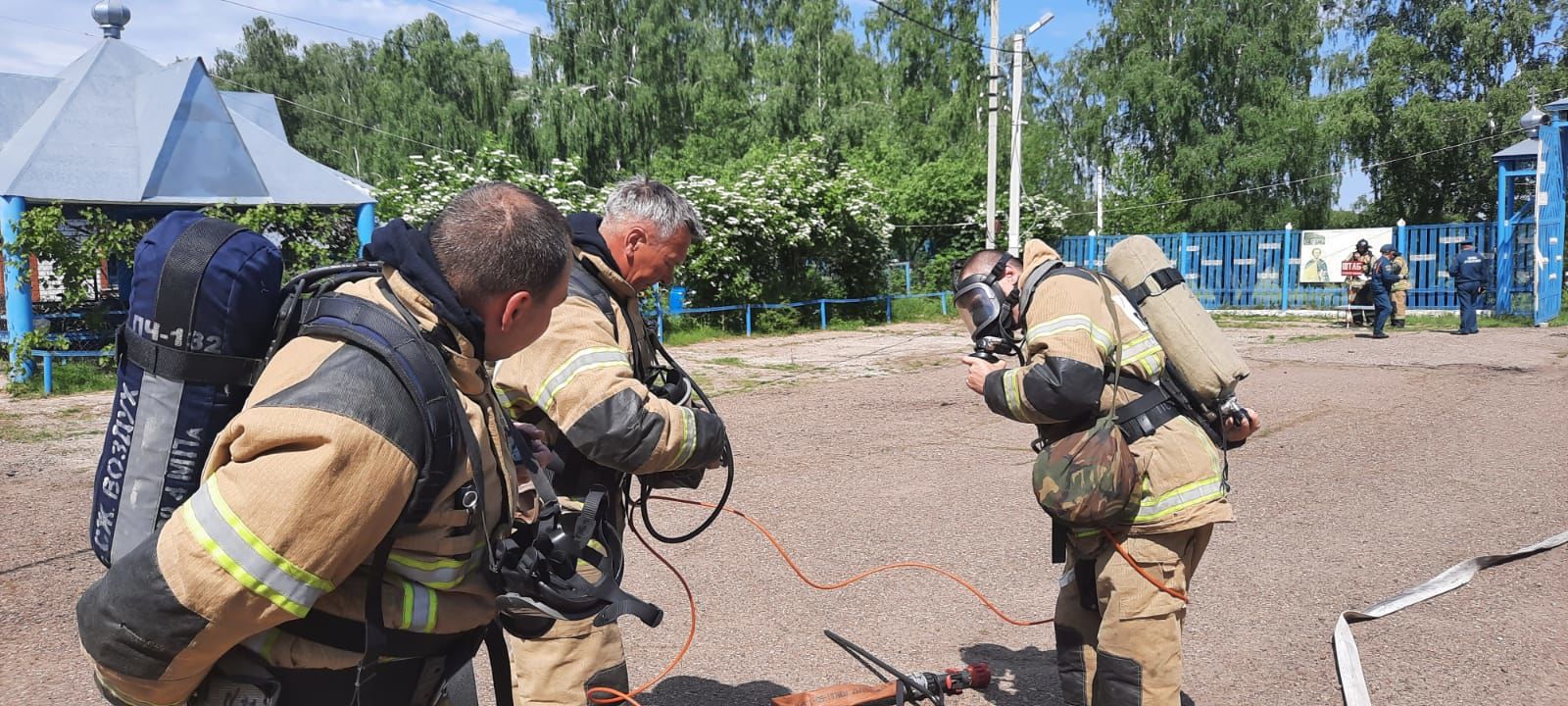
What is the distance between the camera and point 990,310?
11.1ft

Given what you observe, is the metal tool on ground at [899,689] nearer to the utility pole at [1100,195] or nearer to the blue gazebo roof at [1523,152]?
the blue gazebo roof at [1523,152]

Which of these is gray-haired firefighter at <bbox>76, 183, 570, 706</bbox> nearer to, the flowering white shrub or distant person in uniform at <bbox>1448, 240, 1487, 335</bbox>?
the flowering white shrub

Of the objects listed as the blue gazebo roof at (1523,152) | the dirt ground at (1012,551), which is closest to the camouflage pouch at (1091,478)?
the dirt ground at (1012,551)

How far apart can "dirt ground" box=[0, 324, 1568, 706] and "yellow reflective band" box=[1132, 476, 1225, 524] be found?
1195mm

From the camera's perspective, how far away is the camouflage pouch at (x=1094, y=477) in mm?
2939

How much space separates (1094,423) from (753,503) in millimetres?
4128

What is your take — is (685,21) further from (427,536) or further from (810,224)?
(427,536)

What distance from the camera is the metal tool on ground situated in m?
3.53

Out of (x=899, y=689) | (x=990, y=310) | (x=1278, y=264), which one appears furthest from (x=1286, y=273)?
(x=899, y=689)

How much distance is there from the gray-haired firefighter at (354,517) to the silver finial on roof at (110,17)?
16.7 meters

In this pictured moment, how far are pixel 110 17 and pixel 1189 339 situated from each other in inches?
672

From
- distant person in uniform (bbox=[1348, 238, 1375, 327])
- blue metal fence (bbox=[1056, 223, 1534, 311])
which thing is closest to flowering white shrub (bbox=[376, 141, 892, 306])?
blue metal fence (bbox=[1056, 223, 1534, 311])

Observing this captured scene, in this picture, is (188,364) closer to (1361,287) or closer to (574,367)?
(574,367)

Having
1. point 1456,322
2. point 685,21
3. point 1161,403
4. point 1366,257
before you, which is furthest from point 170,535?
point 685,21
